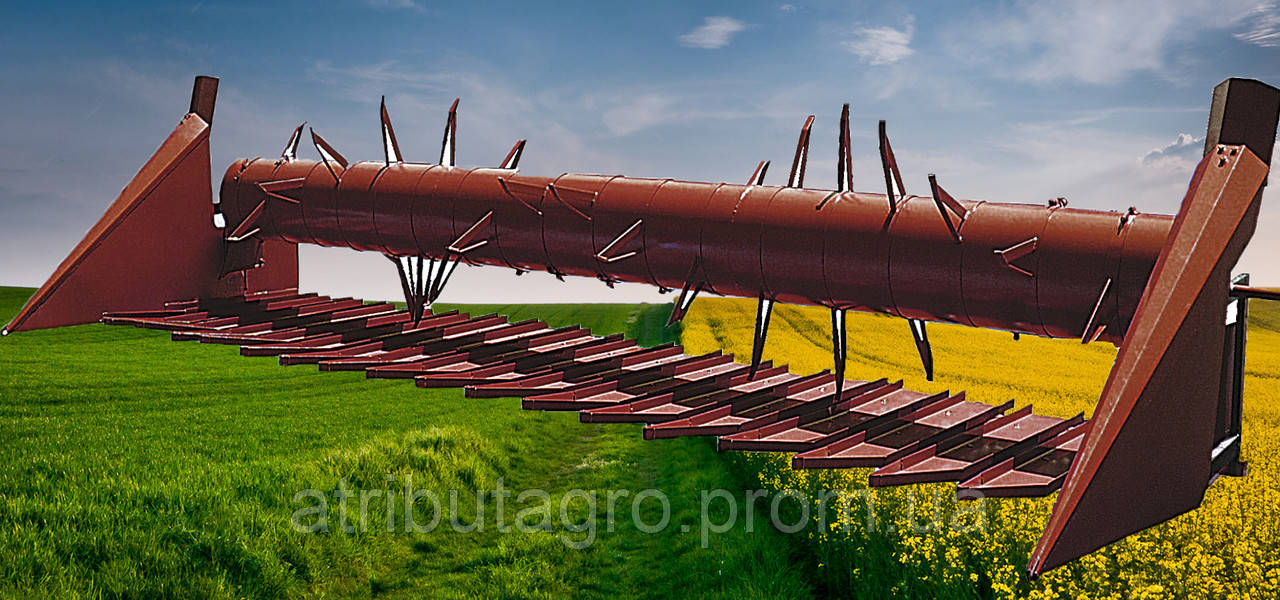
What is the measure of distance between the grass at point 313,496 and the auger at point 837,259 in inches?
217

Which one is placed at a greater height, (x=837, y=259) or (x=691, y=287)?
(x=837, y=259)

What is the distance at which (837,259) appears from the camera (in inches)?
173

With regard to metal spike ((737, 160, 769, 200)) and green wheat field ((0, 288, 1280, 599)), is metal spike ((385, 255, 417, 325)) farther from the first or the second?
green wheat field ((0, 288, 1280, 599))

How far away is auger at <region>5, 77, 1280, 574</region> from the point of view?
3.06 m

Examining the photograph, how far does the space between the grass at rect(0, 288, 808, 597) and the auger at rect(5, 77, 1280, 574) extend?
5522 millimetres

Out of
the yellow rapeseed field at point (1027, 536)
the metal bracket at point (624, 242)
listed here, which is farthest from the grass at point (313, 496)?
the metal bracket at point (624, 242)

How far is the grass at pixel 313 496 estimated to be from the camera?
10586 mm

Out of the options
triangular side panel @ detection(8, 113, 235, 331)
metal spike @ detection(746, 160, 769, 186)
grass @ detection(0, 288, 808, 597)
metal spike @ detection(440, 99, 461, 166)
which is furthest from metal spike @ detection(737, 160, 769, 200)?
grass @ detection(0, 288, 808, 597)

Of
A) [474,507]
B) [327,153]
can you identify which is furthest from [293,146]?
[474,507]

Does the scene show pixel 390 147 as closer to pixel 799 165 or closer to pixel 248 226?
pixel 248 226

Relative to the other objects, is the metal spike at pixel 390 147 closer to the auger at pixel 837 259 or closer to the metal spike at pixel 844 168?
the auger at pixel 837 259

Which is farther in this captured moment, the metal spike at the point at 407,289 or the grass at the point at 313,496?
the grass at the point at 313,496

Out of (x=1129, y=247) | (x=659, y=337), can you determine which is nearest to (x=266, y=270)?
(x=1129, y=247)

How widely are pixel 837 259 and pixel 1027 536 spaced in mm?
5226
